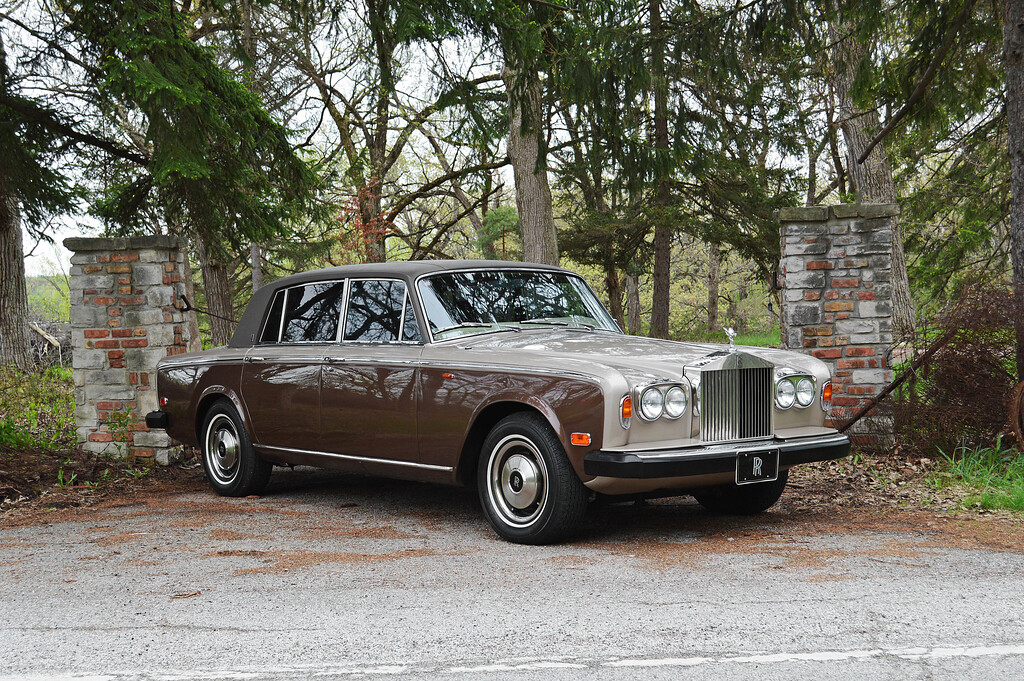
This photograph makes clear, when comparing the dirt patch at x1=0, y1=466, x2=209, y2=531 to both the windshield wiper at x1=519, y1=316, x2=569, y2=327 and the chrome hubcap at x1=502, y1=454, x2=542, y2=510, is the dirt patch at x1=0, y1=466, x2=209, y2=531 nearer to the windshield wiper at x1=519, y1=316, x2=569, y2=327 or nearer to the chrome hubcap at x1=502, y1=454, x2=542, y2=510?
the chrome hubcap at x1=502, y1=454, x2=542, y2=510

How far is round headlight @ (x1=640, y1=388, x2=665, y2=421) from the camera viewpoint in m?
5.41

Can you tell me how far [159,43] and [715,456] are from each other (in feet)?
20.1

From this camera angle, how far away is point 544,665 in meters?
3.64

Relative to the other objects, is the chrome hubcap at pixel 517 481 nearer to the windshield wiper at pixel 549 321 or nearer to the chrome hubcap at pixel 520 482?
the chrome hubcap at pixel 520 482

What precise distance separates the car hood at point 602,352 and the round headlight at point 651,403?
0.09 meters

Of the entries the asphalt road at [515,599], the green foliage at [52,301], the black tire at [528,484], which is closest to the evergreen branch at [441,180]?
the asphalt road at [515,599]

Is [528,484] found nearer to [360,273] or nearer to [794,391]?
[794,391]

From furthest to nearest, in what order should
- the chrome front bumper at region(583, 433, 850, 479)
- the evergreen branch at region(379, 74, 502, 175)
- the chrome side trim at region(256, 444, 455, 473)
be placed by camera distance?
the evergreen branch at region(379, 74, 502, 175), the chrome side trim at region(256, 444, 455, 473), the chrome front bumper at region(583, 433, 850, 479)

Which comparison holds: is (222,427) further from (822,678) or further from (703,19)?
(703,19)

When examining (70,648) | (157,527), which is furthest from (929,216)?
(70,648)

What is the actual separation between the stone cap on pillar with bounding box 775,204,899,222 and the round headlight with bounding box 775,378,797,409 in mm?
2975

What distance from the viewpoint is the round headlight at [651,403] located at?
5.41m

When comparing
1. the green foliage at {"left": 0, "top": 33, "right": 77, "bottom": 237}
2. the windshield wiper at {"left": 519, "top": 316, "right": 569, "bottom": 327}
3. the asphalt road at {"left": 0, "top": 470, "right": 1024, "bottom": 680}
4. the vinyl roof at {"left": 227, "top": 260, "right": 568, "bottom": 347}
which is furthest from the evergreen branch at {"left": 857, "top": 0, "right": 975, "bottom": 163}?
the green foliage at {"left": 0, "top": 33, "right": 77, "bottom": 237}

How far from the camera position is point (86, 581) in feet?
16.9
